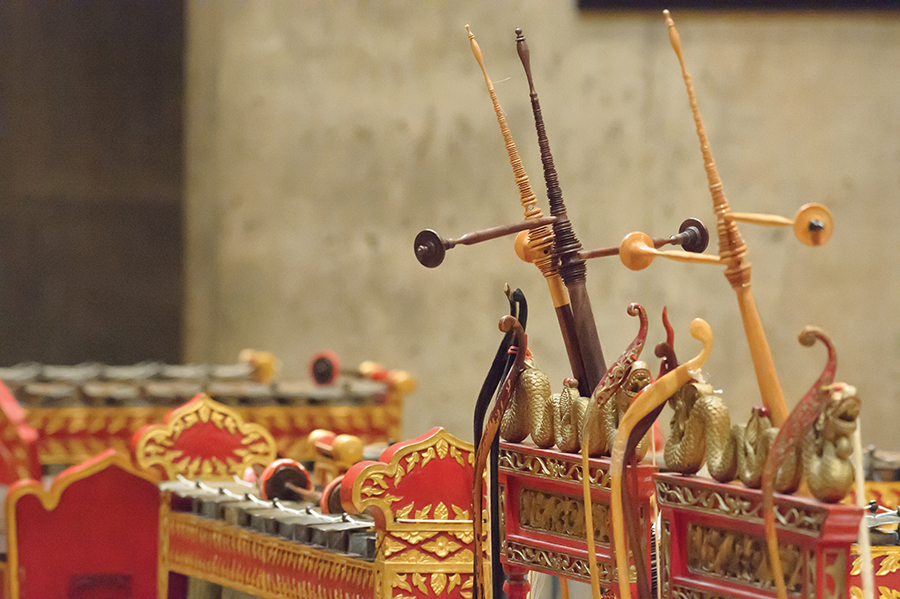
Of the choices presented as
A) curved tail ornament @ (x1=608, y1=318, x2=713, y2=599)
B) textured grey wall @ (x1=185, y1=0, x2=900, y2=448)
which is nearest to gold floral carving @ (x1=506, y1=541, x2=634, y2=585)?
curved tail ornament @ (x1=608, y1=318, x2=713, y2=599)

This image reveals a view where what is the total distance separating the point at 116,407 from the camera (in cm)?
488

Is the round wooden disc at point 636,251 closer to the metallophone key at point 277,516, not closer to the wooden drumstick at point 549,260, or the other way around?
the wooden drumstick at point 549,260

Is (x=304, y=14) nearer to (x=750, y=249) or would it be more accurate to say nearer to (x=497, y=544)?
(x=750, y=249)

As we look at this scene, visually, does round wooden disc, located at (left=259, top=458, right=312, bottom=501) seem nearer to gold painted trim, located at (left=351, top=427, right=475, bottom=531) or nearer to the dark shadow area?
gold painted trim, located at (left=351, top=427, right=475, bottom=531)

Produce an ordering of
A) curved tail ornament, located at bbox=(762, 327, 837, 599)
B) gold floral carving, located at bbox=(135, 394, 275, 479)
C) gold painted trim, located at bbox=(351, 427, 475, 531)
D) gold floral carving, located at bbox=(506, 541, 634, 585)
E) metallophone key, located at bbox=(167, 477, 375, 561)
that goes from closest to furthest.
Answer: curved tail ornament, located at bbox=(762, 327, 837, 599) → gold floral carving, located at bbox=(506, 541, 634, 585) → gold painted trim, located at bbox=(351, 427, 475, 531) → metallophone key, located at bbox=(167, 477, 375, 561) → gold floral carving, located at bbox=(135, 394, 275, 479)

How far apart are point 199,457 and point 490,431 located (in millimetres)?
1871

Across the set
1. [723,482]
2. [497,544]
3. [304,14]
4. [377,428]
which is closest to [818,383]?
[723,482]

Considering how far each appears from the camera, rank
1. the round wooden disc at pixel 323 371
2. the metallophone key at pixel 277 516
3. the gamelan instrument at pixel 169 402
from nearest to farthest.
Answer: the metallophone key at pixel 277 516 → the gamelan instrument at pixel 169 402 → the round wooden disc at pixel 323 371

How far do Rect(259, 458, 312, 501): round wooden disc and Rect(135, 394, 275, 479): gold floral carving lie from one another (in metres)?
0.40

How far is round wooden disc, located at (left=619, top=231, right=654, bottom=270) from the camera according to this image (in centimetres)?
196

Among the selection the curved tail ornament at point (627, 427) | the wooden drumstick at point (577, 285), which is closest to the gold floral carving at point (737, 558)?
the curved tail ornament at point (627, 427)

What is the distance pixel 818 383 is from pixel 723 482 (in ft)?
0.93

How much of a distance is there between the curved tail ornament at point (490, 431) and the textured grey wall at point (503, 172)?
186 inches

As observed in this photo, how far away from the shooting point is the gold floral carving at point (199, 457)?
3.72 metres
